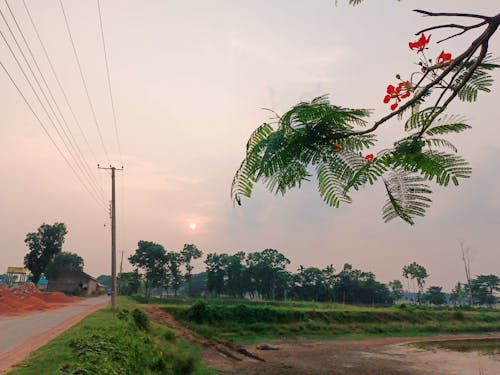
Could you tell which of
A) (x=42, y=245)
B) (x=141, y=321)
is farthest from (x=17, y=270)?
(x=141, y=321)

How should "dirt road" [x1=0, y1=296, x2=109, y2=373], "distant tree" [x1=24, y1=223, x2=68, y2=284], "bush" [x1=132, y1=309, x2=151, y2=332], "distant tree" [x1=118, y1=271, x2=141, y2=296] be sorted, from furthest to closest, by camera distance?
1. "distant tree" [x1=118, y1=271, x2=141, y2=296]
2. "distant tree" [x1=24, y1=223, x2=68, y2=284]
3. "bush" [x1=132, y1=309, x2=151, y2=332]
4. "dirt road" [x1=0, y1=296, x2=109, y2=373]

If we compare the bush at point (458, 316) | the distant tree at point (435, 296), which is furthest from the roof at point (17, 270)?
the distant tree at point (435, 296)

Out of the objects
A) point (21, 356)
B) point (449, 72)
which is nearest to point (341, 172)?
point (449, 72)

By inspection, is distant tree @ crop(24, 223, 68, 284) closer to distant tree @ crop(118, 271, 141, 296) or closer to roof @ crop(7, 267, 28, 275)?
roof @ crop(7, 267, 28, 275)

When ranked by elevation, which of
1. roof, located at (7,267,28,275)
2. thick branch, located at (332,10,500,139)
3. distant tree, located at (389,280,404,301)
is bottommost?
distant tree, located at (389,280,404,301)

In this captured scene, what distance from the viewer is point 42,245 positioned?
62938 millimetres

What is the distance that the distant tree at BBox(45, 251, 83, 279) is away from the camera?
64438 millimetres

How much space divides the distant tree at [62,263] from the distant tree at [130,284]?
9.48 meters

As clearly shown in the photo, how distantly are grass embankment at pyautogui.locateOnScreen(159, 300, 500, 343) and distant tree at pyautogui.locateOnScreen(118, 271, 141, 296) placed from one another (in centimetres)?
4238

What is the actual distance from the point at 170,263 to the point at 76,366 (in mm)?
80723

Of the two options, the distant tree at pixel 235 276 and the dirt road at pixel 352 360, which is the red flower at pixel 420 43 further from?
the distant tree at pixel 235 276

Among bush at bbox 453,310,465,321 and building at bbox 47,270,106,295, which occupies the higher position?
building at bbox 47,270,106,295

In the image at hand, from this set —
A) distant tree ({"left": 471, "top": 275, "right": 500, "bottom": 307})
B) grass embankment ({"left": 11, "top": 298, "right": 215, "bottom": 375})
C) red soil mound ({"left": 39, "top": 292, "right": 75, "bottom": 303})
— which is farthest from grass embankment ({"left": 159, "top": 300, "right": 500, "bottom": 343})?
distant tree ({"left": 471, "top": 275, "right": 500, "bottom": 307})

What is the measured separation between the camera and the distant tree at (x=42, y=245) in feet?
204
